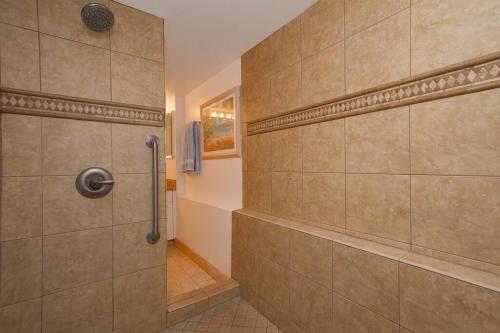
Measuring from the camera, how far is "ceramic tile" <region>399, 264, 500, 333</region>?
76 centimetres

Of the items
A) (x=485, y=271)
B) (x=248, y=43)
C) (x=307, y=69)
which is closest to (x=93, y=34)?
(x=248, y=43)

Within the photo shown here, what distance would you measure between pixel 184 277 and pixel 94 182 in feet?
4.62

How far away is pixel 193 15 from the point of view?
1.51 metres

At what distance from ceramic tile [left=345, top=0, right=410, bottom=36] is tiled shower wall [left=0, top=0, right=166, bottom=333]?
1133 mm

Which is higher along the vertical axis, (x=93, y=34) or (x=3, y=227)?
(x=93, y=34)

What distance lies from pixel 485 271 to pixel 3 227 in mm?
2001

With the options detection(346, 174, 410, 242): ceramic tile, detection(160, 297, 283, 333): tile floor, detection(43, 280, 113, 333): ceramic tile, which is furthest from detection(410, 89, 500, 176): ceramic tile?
detection(43, 280, 113, 333): ceramic tile

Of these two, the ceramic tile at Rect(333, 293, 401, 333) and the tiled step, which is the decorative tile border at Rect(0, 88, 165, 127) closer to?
the tiled step

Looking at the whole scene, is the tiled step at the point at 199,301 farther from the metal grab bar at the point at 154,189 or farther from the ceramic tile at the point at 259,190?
the ceramic tile at the point at 259,190

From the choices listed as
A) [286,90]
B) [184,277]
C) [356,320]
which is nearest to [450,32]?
[286,90]

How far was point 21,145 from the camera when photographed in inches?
45.1

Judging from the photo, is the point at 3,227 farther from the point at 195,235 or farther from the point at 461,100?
the point at 461,100

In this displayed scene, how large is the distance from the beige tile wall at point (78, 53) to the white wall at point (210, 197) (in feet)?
2.73

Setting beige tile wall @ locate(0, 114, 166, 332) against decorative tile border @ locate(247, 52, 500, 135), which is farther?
beige tile wall @ locate(0, 114, 166, 332)
